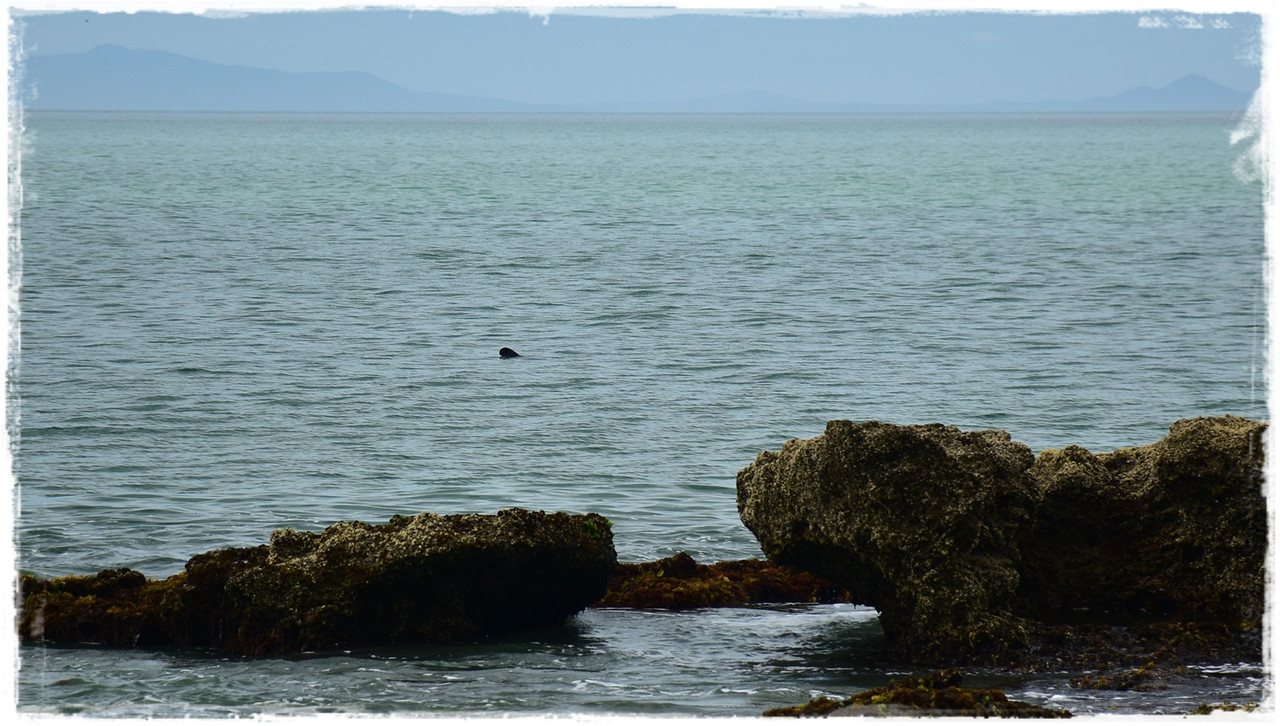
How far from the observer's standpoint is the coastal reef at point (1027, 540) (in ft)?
39.8

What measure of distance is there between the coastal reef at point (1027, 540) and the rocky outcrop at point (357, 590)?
2.09m

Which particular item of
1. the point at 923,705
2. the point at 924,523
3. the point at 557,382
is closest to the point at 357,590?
the point at 924,523

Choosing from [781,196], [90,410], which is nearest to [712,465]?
[90,410]

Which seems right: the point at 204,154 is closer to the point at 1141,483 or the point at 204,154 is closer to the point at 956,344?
the point at 956,344

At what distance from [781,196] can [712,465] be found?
8209 cm

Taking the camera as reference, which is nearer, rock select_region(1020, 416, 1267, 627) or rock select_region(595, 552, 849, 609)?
rock select_region(1020, 416, 1267, 627)

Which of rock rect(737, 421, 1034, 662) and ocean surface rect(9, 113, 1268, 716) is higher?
rock rect(737, 421, 1034, 662)

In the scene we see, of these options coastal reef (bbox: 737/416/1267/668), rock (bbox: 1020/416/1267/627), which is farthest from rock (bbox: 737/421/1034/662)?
rock (bbox: 1020/416/1267/627)

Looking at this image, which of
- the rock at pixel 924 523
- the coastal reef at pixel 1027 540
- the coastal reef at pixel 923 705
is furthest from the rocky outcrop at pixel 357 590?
the coastal reef at pixel 923 705

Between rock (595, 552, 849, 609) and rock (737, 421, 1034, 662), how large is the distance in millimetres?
2115

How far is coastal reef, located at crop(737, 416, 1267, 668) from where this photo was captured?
12.1m

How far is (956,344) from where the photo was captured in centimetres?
3744

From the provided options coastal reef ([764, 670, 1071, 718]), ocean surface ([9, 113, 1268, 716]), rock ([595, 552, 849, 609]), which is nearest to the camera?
coastal reef ([764, 670, 1071, 718])

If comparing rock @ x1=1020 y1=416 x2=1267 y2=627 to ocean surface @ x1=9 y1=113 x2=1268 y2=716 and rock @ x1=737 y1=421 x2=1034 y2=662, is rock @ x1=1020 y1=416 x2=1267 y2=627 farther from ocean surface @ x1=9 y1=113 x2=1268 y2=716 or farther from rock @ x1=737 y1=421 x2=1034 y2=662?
ocean surface @ x1=9 y1=113 x2=1268 y2=716
